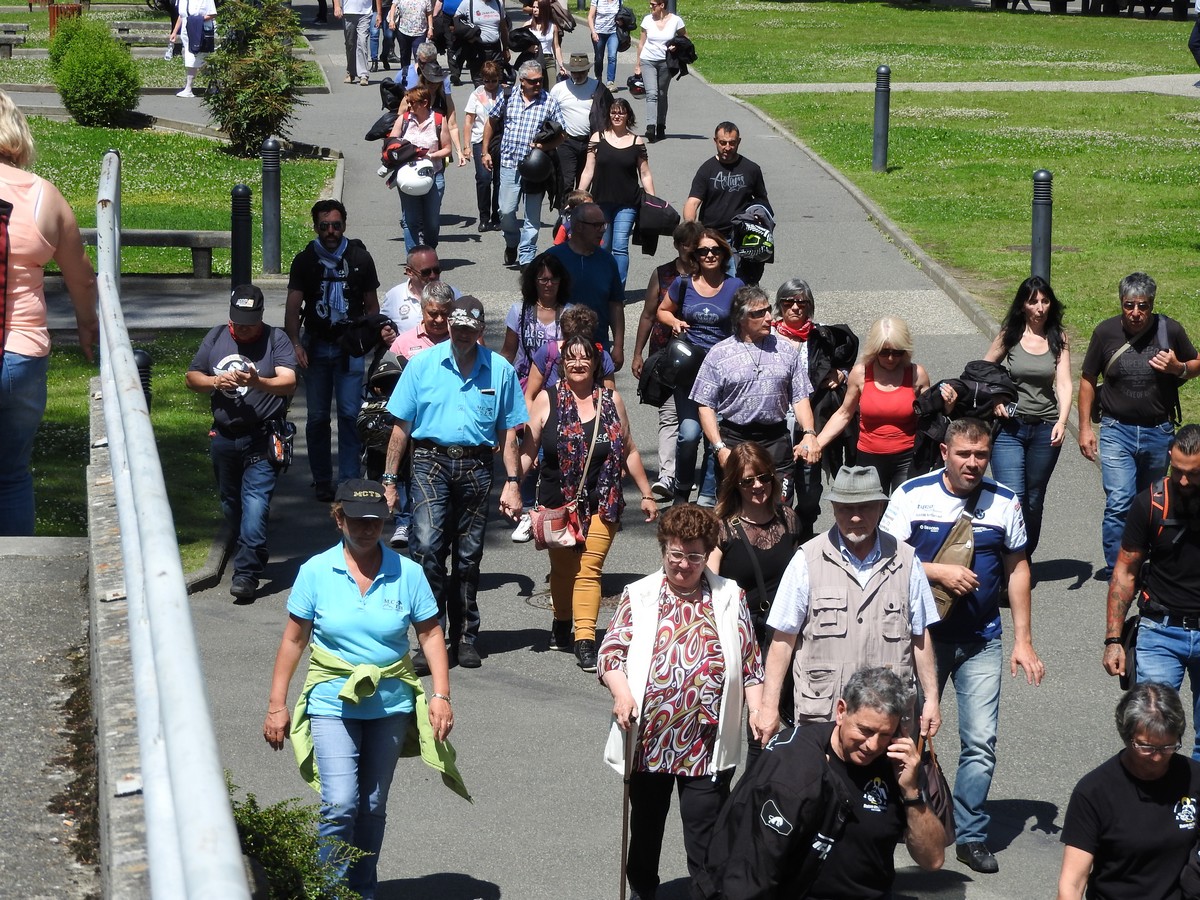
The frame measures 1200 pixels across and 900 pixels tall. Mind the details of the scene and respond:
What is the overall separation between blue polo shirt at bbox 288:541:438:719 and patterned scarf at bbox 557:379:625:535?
3.03 meters

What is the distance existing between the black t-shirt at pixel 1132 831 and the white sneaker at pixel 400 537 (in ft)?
19.2

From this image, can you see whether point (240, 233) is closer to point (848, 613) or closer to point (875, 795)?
point (848, 613)

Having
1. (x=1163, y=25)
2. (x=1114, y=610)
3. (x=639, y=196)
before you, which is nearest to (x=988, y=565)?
(x=1114, y=610)

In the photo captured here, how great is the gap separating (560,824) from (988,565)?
2.19 m

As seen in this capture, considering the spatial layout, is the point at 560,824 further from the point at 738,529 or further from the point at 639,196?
the point at 639,196

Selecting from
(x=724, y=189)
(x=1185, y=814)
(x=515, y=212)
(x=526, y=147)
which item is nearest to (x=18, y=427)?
(x=1185, y=814)

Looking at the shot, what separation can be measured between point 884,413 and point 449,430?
2594 millimetres

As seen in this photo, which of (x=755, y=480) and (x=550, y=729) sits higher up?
(x=755, y=480)

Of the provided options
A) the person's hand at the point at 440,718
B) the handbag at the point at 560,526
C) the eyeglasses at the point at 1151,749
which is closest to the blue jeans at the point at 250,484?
the handbag at the point at 560,526

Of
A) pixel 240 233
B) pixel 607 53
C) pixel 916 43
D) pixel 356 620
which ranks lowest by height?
pixel 356 620

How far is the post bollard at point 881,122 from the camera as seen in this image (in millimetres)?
22891

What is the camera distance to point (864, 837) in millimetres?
5719

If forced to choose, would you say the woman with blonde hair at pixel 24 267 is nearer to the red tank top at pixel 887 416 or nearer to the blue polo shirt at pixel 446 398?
the blue polo shirt at pixel 446 398

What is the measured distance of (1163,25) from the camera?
49438 mm
